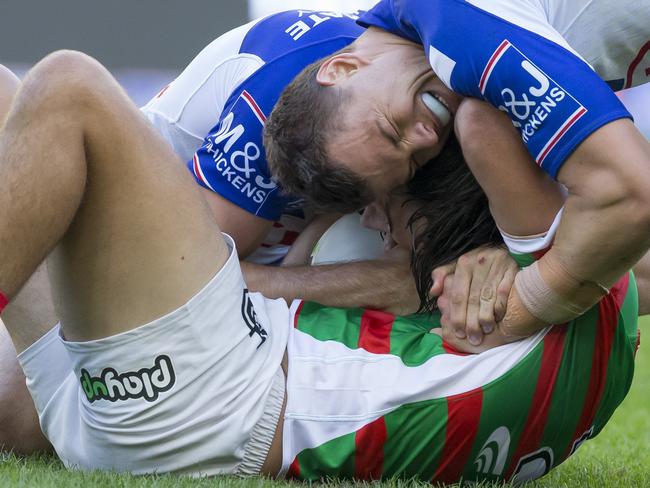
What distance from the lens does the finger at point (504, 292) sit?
2.66m

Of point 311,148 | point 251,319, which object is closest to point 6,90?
point 311,148

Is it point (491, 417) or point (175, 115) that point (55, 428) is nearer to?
point (491, 417)

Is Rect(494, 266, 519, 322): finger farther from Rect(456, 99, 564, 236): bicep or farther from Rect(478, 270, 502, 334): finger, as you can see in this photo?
Rect(456, 99, 564, 236): bicep

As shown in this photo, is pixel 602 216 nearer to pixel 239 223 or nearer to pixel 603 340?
pixel 603 340

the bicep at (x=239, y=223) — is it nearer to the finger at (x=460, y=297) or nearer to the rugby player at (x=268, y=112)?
the rugby player at (x=268, y=112)

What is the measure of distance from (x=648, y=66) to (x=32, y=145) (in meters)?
1.75

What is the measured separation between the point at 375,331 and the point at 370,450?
0.36 meters

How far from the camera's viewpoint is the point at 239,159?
3.38 meters

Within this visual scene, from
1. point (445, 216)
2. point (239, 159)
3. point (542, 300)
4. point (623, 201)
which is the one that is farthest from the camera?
point (239, 159)

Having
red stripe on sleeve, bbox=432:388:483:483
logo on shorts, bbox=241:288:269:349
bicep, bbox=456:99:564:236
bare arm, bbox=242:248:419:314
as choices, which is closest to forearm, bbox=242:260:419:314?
bare arm, bbox=242:248:419:314

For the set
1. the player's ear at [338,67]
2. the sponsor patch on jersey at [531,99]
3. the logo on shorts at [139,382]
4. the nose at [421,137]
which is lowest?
the logo on shorts at [139,382]

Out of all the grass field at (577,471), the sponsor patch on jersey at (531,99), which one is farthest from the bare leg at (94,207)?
the sponsor patch on jersey at (531,99)

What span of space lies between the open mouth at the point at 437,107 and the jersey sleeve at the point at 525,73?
0.26 m

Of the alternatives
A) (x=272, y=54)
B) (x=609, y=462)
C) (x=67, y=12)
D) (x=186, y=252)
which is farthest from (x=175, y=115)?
(x=67, y=12)
